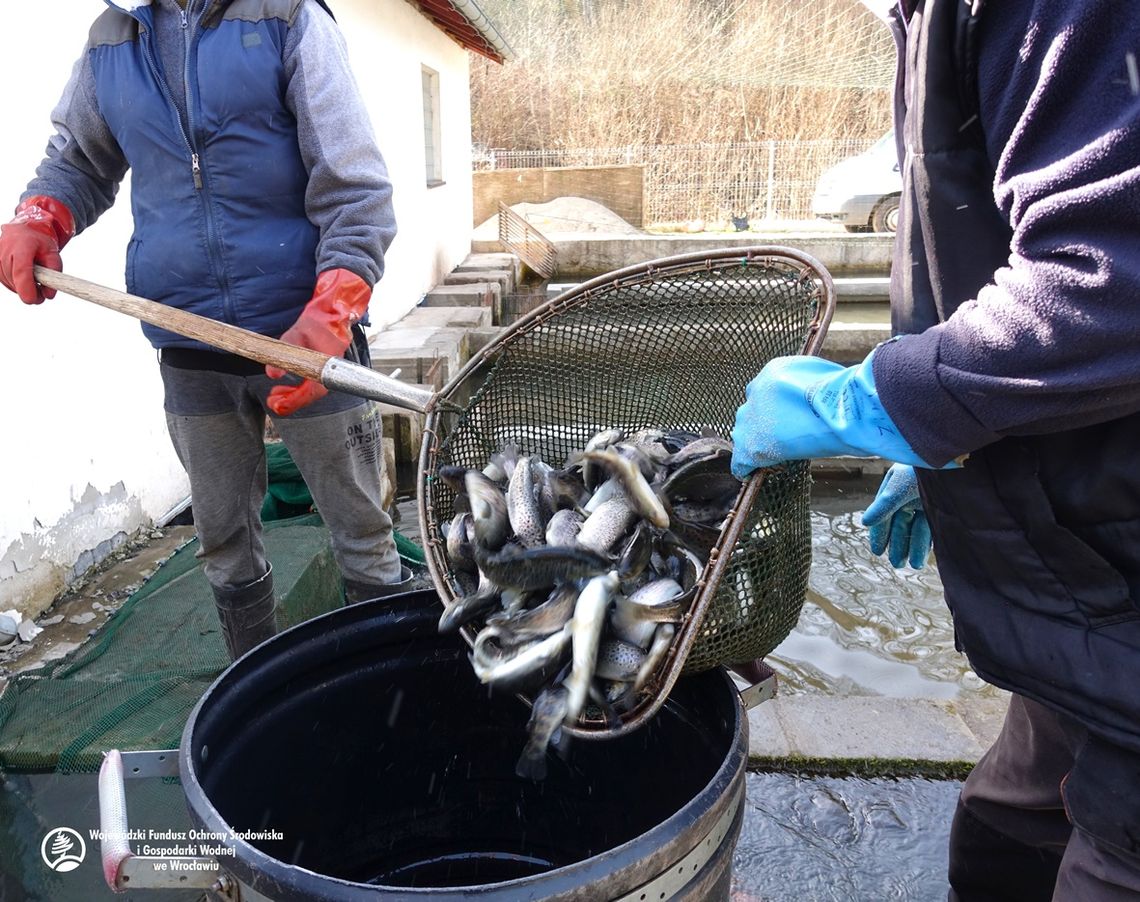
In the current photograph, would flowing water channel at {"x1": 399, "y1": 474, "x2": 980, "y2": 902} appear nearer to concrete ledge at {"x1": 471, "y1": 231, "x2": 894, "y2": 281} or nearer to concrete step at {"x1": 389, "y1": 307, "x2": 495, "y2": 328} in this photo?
concrete step at {"x1": 389, "y1": 307, "x2": 495, "y2": 328}

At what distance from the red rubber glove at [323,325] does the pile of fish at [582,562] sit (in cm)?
65

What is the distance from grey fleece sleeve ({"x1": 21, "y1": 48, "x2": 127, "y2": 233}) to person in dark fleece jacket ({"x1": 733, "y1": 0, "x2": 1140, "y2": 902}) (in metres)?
2.48

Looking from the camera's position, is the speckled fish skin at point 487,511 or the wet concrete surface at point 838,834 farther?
the wet concrete surface at point 838,834

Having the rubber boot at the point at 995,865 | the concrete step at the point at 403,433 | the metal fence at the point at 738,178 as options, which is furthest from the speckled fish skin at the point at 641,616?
the metal fence at the point at 738,178

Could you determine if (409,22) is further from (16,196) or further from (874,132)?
(874,132)

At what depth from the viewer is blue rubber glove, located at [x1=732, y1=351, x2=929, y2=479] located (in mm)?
1368

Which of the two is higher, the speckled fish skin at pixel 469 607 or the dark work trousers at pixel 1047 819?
the speckled fish skin at pixel 469 607

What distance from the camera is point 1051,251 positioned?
3.63 feet

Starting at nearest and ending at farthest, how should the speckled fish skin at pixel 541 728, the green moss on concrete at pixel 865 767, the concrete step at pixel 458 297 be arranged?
1. the speckled fish skin at pixel 541 728
2. the green moss on concrete at pixel 865 767
3. the concrete step at pixel 458 297

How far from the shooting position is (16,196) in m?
3.54

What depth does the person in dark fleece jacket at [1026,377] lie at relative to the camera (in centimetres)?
105

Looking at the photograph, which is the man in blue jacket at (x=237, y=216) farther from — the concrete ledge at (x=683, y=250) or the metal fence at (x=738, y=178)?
the metal fence at (x=738, y=178)

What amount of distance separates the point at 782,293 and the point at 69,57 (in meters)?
3.72

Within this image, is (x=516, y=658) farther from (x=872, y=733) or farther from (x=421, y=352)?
(x=421, y=352)
